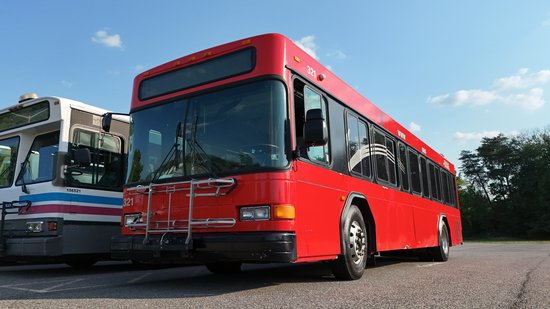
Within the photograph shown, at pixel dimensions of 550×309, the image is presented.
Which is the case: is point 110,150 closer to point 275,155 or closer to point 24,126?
point 24,126

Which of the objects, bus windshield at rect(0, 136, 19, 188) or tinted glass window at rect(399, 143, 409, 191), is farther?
tinted glass window at rect(399, 143, 409, 191)

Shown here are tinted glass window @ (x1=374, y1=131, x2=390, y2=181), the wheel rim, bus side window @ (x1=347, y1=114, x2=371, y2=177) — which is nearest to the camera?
the wheel rim

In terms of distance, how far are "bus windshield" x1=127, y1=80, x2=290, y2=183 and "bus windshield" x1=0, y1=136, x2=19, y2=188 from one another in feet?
11.9

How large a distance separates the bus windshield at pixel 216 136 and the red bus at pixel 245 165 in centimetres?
1

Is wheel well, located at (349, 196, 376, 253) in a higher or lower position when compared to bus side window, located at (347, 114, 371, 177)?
lower

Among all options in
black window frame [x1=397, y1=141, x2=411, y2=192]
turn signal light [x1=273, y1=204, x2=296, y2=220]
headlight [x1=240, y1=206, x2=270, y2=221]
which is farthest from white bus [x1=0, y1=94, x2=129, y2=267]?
black window frame [x1=397, y1=141, x2=411, y2=192]

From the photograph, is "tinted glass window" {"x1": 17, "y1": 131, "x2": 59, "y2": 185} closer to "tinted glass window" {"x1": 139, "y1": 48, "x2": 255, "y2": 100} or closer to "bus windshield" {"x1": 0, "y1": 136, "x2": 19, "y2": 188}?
"bus windshield" {"x1": 0, "y1": 136, "x2": 19, "y2": 188}

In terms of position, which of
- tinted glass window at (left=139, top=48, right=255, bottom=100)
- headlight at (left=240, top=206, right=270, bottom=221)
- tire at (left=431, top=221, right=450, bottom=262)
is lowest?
tire at (left=431, top=221, right=450, bottom=262)

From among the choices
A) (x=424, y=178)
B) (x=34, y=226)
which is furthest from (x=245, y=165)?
(x=424, y=178)

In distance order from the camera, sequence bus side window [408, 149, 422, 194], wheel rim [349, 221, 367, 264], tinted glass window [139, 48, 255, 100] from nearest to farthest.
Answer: tinted glass window [139, 48, 255, 100]
wheel rim [349, 221, 367, 264]
bus side window [408, 149, 422, 194]

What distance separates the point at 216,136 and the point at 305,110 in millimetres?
1138

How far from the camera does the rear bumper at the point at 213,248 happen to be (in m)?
4.78

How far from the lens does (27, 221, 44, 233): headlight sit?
24.4 feet

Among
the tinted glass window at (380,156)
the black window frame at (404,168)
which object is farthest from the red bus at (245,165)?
the black window frame at (404,168)
